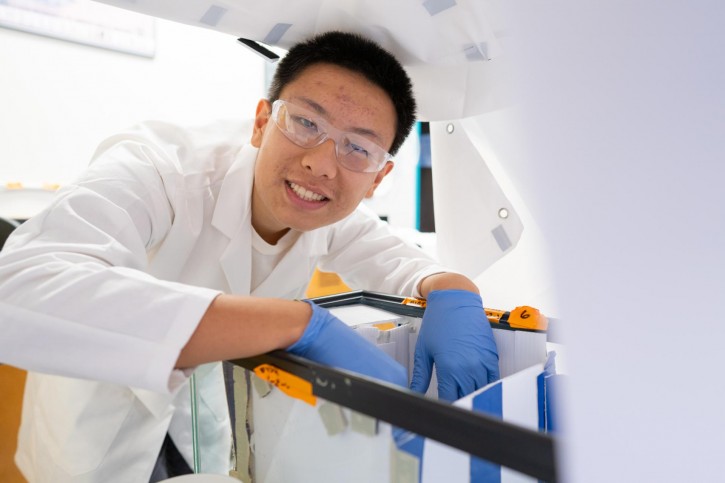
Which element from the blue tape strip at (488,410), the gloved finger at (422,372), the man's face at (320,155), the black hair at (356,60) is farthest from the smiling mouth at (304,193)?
the blue tape strip at (488,410)

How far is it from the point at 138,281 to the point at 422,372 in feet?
1.61

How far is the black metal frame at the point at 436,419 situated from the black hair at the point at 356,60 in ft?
1.92

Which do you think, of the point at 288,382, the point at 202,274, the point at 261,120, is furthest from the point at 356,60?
the point at 288,382

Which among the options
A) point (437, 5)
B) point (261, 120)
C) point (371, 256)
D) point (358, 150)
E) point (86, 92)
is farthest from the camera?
point (86, 92)

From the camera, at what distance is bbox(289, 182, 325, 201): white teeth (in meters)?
0.90

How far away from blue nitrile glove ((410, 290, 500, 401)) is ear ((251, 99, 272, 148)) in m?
0.49

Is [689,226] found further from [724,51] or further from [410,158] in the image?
[410,158]

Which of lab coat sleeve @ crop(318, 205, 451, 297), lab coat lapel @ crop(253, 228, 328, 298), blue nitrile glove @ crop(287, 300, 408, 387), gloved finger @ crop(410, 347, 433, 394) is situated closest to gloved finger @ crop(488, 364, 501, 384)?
gloved finger @ crop(410, 347, 433, 394)

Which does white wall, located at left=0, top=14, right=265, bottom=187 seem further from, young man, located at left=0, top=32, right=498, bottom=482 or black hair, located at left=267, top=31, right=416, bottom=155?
black hair, located at left=267, top=31, right=416, bottom=155

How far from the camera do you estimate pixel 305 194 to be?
35.5 inches

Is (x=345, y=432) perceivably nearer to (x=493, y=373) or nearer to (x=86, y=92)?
(x=493, y=373)

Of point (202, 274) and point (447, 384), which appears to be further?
point (202, 274)

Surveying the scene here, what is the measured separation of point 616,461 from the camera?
25cm

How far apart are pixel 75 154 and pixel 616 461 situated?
102 inches
